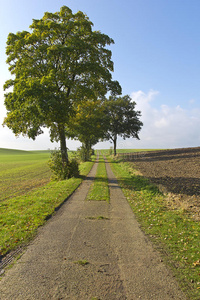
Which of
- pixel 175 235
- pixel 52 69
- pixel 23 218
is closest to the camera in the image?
pixel 175 235

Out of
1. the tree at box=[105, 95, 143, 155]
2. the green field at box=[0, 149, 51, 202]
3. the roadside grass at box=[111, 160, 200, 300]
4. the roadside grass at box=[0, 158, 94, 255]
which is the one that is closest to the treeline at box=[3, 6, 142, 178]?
the green field at box=[0, 149, 51, 202]

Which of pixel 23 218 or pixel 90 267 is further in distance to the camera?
pixel 23 218

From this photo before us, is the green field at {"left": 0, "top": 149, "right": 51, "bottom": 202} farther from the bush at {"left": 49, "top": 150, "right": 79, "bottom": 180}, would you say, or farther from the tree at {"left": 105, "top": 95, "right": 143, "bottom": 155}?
the tree at {"left": 105, "top": 95, "right": 143, "bottom": 155}

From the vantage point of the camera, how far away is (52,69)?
18.6m

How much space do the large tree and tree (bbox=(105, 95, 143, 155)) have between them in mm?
32212

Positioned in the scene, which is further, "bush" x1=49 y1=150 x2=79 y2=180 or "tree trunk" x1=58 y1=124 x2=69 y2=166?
"tree trunk" x1=58 y1=124 x2=69 y2=166

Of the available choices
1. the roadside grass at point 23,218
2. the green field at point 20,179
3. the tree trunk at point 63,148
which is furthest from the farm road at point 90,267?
the tree trunk at point 63,148

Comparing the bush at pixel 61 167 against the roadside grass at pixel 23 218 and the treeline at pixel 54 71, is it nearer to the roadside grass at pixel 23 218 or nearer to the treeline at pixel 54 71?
the treeline at pixel 54 71

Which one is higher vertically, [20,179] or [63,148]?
[63,148]

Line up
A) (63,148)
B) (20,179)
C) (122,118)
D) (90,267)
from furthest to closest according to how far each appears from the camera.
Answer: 1. (122,118)
2. (20,179)
3. (63,148)
4. (90,267)

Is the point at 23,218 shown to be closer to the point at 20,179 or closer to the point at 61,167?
the point at 61,167

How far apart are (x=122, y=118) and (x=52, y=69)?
3905 cm

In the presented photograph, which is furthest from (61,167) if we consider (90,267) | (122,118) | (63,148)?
(122,118)

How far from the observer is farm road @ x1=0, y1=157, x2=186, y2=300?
4.49 meters
